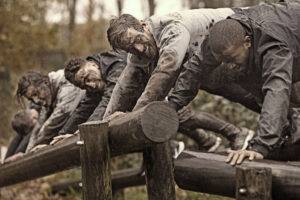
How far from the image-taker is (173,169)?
15.6 ft

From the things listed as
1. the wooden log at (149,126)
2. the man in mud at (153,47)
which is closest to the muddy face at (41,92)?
the man in mud at (153,47)

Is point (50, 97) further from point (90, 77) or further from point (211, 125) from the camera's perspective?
point (211, 125)

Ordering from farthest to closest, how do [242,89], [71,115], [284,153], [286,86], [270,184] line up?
1. [71,115]
2. [242,89]
3. [284,153]
4. [286,86]
5. [270,184]

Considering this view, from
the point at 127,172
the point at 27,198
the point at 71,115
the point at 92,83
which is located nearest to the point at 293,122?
the point at 92,83

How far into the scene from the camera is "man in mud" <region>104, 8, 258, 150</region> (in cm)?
493

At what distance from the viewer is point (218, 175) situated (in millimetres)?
4215

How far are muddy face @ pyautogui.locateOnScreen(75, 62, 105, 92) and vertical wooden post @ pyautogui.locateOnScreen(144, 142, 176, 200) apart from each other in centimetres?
137

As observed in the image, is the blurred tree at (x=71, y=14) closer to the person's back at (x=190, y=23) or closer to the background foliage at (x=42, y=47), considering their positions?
the background foliage at (x=42, y=47)

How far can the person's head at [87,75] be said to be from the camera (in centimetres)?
587

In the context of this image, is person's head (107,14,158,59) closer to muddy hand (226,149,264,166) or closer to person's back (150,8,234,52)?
person's back (150,8,234,52)

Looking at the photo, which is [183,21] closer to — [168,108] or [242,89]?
[242,89]

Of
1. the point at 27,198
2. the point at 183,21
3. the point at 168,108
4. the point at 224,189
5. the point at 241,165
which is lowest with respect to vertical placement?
the point at 27,198

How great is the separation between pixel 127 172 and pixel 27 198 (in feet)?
9.03

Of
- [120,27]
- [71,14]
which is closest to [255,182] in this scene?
[120,27]
